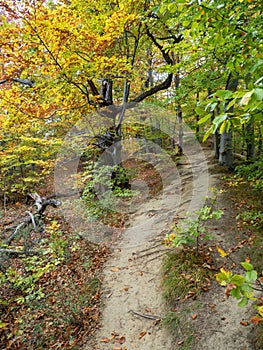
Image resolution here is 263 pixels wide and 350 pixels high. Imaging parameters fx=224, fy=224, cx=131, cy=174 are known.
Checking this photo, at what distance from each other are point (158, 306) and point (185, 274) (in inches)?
28.5

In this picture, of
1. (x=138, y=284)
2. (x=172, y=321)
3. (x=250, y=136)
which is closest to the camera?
(x=172, y=321)

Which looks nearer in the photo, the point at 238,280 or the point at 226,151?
the point at 238,280

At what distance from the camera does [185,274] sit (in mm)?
4082

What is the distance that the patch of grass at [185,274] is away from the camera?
12.5ft

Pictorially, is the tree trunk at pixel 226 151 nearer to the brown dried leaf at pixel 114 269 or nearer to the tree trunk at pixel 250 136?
the tree trunk at pixel 250 136

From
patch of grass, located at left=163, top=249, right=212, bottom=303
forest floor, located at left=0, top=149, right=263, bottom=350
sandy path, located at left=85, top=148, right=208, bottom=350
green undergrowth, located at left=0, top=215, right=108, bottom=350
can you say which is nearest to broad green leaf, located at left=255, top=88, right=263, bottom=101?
forest floor, located at left=0, top=149, right=263, bottom=350

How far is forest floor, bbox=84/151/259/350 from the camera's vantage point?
122 inches

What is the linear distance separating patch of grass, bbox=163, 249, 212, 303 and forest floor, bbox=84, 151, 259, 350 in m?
0.10

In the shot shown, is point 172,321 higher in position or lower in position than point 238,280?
lower

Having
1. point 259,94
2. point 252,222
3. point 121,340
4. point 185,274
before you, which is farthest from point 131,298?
point 259,94

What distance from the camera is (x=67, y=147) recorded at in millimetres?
9211

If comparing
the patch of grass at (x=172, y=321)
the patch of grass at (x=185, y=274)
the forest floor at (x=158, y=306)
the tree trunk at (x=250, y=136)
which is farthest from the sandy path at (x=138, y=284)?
the tree trunk at (x=250, y=136)

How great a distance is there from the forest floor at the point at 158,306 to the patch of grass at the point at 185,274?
0.10 meters

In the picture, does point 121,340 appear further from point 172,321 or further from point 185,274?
point 185,274
